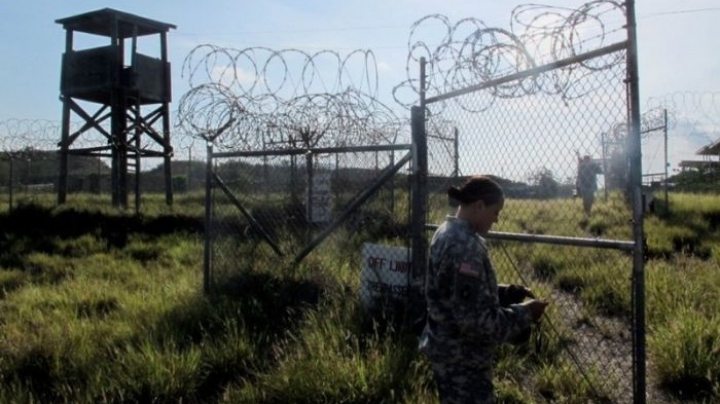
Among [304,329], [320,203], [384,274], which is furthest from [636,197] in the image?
[320,203]

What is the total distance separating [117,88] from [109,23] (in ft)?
5.16

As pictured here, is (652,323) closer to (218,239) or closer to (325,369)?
(325,369)

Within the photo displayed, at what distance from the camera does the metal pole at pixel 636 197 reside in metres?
3.37

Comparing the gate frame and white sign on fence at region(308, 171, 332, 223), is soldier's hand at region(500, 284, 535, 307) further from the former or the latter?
white sign on fence at region(308, 171, 332, 223)

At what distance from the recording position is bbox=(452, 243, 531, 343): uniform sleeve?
278 cm

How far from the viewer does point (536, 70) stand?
399cm

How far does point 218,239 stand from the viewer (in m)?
7.08

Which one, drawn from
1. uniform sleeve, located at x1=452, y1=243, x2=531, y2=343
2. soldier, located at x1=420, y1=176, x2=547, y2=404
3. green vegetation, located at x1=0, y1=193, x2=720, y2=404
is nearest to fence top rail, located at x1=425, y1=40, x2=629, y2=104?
soldier, located at x1=420, y1=176, x2=547, y2=404

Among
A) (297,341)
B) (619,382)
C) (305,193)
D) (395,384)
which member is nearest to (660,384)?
(619,382)

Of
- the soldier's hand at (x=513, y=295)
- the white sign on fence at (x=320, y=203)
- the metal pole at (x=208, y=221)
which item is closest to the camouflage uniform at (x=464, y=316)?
the soldier's hand at (x=513, y=295)

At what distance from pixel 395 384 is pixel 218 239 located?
11.9 feet

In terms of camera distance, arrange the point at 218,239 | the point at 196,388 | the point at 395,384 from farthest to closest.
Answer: the point at 218,239 → the point at 196,388 → the point at 395,384

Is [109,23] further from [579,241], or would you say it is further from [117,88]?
[579,241]

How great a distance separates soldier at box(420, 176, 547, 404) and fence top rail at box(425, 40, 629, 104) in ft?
4.09
